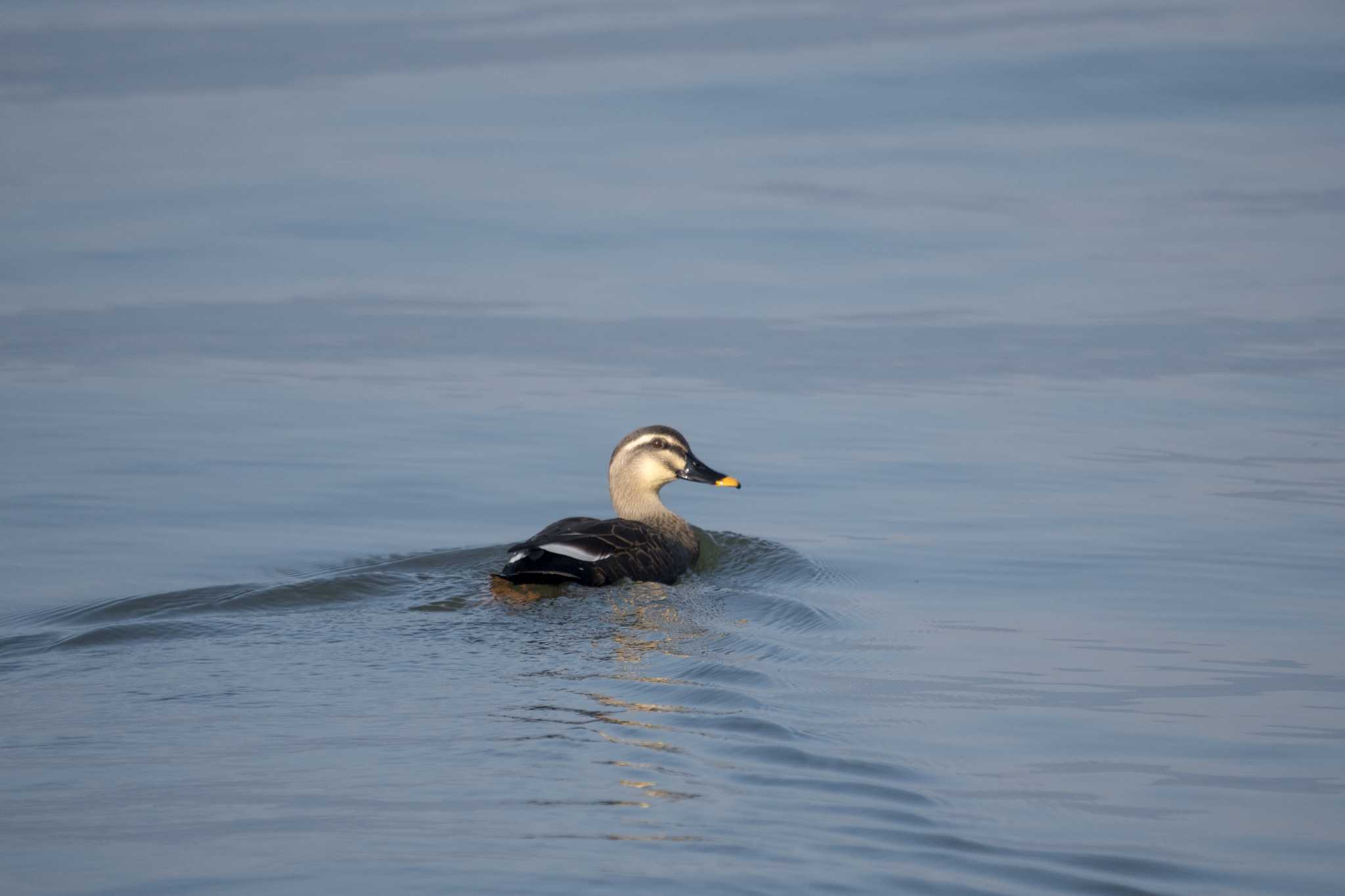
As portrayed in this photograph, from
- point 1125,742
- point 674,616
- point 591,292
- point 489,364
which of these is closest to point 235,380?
point 489,364

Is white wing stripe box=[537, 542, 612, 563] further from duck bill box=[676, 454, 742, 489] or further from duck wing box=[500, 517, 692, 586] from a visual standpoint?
duck bill box=[676, 454, 742, 489]

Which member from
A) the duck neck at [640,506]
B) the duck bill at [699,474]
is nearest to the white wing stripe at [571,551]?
the duck neck at [640,506]

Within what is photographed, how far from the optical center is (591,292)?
17.8m

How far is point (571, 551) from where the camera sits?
9.27 meters

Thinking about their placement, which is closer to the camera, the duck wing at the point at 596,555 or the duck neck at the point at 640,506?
the duck wing at the point at 596,555

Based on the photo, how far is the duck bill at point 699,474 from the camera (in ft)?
36.5

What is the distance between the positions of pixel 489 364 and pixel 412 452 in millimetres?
2760

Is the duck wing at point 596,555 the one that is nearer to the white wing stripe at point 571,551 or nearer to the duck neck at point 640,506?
the white wing stripe at point 571,551

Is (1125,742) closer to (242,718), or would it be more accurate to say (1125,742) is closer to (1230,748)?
(1230,748)

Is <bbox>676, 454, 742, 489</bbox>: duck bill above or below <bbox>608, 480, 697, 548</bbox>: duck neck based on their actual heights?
above

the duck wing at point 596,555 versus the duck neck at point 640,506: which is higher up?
the duck neck at point 640,506

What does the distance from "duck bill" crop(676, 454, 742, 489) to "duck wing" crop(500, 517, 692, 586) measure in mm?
645

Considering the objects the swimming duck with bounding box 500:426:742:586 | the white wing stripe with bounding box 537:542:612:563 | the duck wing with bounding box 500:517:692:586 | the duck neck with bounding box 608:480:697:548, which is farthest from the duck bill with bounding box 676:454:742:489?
the white wing stripe with bounding box 537:542:612:563

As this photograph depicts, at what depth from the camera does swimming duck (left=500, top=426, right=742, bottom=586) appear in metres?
9.20
